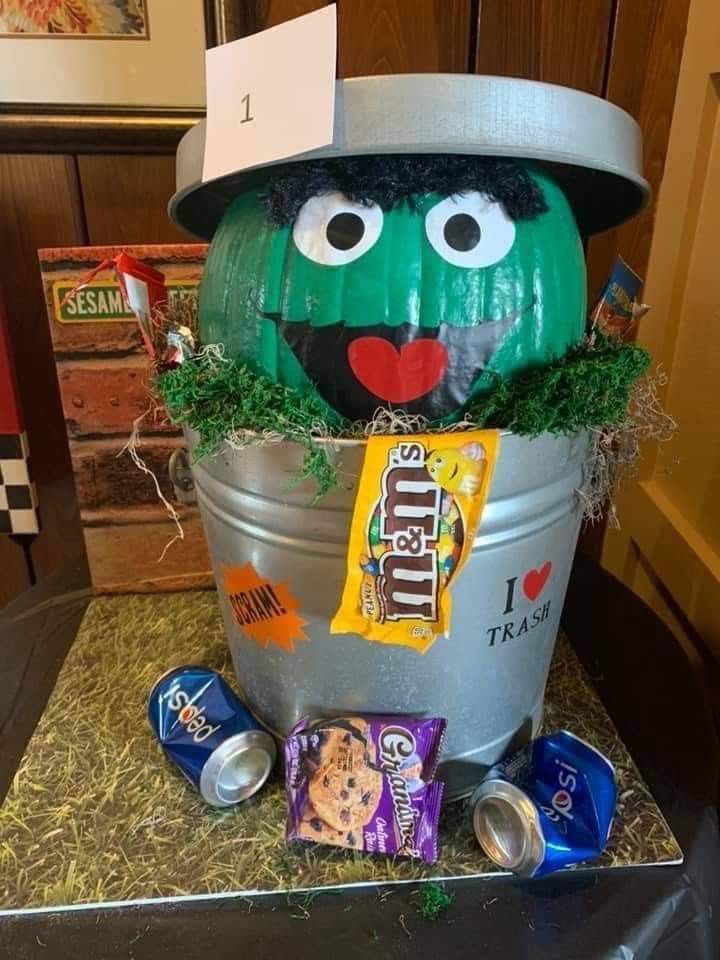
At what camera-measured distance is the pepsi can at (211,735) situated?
58cm

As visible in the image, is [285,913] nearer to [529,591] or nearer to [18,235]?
[529,591]

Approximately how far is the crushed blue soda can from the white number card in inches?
18.5

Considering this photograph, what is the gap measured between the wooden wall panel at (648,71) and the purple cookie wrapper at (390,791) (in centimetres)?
78

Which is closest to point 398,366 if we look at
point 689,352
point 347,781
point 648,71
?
point 347,781

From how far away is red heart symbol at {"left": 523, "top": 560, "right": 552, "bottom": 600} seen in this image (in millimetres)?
561

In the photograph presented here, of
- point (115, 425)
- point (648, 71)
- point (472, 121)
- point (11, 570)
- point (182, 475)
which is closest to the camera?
point (472, 121)

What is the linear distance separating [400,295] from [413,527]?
6.2 inches

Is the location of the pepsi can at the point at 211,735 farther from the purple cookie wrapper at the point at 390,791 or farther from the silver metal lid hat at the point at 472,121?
the silver metal lid hat at the point at 472,121

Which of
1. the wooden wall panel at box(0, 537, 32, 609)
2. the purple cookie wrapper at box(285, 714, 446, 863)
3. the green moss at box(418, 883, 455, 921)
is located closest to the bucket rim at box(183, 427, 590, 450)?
the purple cookie wrapper at box(285, 714, 446, 863)

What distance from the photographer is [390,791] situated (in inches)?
21.3

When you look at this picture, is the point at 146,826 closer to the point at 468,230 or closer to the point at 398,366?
the point at 398,366

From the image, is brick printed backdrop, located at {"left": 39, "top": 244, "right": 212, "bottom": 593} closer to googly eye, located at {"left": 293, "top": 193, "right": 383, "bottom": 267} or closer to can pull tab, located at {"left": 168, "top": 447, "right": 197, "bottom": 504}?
can pull tab, located at {"left": 168, "top": 447, "right": 197, "bottom": 504}

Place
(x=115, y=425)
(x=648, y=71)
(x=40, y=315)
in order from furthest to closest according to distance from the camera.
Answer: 1. (x=40, y=315)
2. (x=648, y=71)
3. (x=115, y=425)

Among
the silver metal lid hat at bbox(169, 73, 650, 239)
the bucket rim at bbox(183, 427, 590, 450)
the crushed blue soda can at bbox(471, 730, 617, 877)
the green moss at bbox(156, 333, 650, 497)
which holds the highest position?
the silver metal lid hat at bbox(169, 73, 650, 239)
